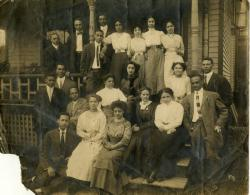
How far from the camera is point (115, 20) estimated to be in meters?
3.64

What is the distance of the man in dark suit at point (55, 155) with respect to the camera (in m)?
3.85

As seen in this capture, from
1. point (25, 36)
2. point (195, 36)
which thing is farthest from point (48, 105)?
point (195, 36)

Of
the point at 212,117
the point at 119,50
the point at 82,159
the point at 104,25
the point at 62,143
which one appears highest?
the point at 104,25

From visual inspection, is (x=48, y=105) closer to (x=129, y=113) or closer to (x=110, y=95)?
(x=110, y=95)

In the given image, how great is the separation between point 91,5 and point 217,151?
1.70m

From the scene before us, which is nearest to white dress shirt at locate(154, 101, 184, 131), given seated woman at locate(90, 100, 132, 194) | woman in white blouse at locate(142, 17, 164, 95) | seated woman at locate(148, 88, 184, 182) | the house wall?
seated woman at locate(148, 88, 184, 182)

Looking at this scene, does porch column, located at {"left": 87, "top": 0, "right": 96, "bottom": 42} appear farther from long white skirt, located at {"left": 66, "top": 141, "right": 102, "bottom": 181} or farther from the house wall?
long white skirt, located at {"left": 66, "top": 141, "right": 102, "bottom": 181}

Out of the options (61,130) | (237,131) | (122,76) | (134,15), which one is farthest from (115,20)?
(237,131)

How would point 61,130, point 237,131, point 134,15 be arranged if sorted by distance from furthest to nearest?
point 61,130 → point 134,15 → point 237,131

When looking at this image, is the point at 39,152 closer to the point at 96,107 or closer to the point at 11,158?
the point at 11,158

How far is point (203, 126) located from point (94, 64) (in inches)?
44.2

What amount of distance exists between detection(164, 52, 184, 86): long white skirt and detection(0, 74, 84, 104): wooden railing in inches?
47.2

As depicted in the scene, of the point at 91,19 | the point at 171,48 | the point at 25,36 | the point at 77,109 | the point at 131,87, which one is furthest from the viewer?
the point at 25,36

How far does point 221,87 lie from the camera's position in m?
3.38
